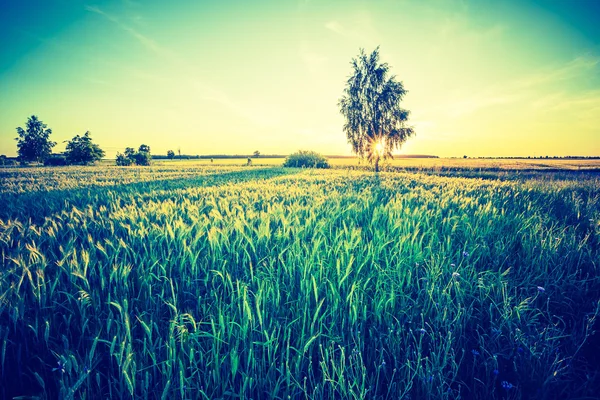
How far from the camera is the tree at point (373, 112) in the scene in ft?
92.8

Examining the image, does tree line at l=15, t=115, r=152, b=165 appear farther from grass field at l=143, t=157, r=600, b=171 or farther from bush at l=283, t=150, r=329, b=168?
bush at l=283, t=150, r=329, b=168

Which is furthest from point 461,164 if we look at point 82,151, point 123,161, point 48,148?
point 48,148

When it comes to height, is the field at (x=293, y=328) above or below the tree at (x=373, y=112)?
below

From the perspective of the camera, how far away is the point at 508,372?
1.33 m

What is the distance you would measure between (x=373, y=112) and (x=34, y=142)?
11316 centimetres

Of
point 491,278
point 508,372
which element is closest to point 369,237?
point 491,278

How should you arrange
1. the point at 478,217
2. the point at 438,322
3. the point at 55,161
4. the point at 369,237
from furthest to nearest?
the point at 55,161
the point at 478,217
the point at 369,237
the point at 438,322

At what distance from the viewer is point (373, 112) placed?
29156 mm

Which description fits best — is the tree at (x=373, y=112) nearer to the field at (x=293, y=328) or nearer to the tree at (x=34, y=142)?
the field at (x=293, y=328)

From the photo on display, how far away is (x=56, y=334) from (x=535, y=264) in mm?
3972

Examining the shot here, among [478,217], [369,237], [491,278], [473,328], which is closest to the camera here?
[473,328]

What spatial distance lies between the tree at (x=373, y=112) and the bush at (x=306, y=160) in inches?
323

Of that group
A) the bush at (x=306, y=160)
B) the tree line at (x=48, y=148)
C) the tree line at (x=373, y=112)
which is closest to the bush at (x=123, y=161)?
the tree line at (x=48, y=148)

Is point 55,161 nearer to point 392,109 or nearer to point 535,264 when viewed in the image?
point 392,109
